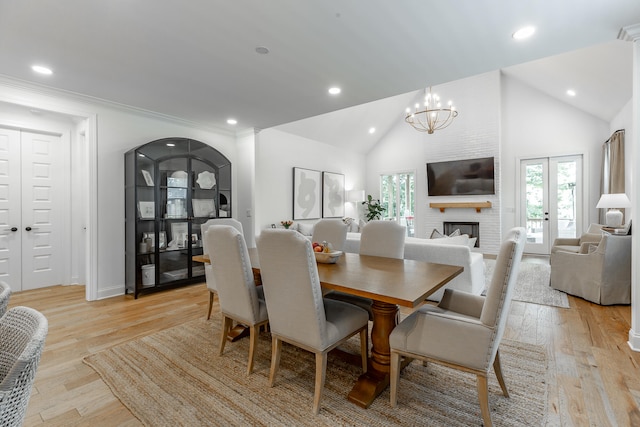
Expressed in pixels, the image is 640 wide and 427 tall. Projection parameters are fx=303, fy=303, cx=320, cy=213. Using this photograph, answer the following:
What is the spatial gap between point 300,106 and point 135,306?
10.4ft

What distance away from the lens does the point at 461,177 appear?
6988 mm

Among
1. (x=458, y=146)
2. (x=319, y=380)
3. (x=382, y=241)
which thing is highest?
(x=458, y=146)

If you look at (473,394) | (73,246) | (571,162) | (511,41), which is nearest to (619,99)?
(571,162)

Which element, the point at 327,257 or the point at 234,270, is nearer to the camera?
the point at 234,270

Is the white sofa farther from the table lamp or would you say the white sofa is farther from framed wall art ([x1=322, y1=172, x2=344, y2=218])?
framed wall art ([x1=322, y1=172, x2=344, y2=218])

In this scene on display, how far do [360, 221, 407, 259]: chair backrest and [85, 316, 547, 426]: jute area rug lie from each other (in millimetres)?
840

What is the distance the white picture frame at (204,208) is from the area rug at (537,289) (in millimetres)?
4157

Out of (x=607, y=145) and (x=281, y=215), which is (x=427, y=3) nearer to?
(x=281, y=215)

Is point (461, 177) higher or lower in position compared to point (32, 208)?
higher

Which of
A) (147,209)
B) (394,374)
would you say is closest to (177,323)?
(147,209)

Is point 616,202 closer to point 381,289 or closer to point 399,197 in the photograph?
point 381,289

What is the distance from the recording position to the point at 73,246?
4.36 metres

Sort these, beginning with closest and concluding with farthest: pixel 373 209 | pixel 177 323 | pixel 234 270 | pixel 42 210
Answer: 1. pixel 234 270
2. pixel 177 323
3. pixel 42 210
4. pixel 373 209

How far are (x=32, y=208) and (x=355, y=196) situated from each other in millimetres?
5925
